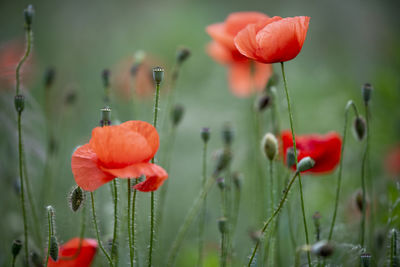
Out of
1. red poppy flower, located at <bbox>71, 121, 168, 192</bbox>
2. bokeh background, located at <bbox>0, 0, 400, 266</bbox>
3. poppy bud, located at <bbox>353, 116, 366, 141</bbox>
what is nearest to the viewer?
red poppy flower, located at <bbox>71, 121, 168, 192</bbox>

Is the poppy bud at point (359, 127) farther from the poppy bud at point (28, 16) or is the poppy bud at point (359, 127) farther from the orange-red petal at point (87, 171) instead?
the poppy bud at point (28, 16)

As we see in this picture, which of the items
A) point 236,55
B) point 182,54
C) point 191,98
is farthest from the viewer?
point 191,98

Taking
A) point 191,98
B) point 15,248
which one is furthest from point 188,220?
point 191,98

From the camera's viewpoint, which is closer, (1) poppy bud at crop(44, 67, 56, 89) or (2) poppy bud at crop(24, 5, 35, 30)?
(2) poppy bud at crop(24, 5, 35, 30)

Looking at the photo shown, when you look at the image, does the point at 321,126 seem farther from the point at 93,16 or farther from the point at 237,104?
the point at 93,16

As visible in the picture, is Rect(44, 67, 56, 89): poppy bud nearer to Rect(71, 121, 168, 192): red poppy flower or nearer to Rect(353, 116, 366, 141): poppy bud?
Rect(71, 121, 168, 192): red poppy flower

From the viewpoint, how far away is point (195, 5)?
2941 mm

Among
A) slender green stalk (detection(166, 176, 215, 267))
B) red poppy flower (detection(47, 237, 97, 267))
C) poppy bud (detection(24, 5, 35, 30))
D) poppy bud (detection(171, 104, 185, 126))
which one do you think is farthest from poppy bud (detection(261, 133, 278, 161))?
poppy bud (detection(24, 5, 35, 30))

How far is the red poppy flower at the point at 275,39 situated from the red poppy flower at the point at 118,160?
0.19 metres

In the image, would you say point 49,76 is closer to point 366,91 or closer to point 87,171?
point 87,171

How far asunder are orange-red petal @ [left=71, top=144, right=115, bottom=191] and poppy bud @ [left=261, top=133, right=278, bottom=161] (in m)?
0.26

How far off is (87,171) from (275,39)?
31 cm

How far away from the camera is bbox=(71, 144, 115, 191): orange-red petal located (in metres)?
0.57

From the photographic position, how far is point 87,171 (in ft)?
1.90
